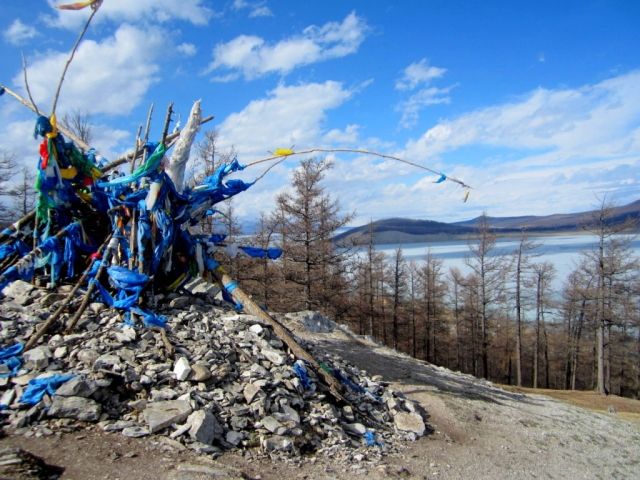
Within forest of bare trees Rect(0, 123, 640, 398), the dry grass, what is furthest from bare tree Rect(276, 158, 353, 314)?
the dry grass

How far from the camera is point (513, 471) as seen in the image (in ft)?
21.7

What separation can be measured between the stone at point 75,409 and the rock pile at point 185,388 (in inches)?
0.4

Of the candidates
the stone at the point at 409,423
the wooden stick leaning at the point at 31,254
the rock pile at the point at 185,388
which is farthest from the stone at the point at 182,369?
the stone at the point at 409,423

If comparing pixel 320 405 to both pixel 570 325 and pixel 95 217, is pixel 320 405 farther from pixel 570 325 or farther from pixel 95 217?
pixel 570 325

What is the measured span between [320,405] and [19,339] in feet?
14.4

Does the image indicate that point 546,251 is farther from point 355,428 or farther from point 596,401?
point 355,428

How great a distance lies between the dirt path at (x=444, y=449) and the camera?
430 cm

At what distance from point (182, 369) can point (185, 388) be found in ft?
0.85

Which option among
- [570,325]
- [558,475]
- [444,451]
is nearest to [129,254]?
[444,451]

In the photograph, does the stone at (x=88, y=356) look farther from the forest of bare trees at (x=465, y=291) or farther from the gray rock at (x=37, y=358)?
the forest of bare trees at (x=465, y=291)

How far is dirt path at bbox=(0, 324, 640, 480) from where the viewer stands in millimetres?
4297

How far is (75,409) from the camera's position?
4.82 m

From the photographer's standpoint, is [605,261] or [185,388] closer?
[185,388]

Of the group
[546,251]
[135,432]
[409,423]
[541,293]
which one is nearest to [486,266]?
[546,251]
